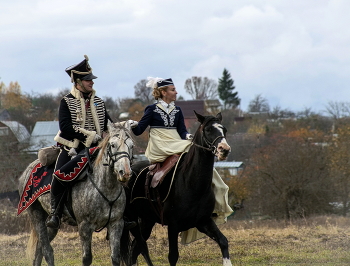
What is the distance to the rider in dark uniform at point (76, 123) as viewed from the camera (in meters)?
8.15

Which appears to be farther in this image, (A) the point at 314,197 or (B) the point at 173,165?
(A) the point at 314,197

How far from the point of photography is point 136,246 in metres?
9.72

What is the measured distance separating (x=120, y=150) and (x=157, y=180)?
1.78 metres

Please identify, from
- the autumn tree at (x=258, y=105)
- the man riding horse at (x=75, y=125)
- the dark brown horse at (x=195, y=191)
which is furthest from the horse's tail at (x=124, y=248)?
the autumn tree at (x=258, y=105)

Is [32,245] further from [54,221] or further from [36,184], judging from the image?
[54,221]

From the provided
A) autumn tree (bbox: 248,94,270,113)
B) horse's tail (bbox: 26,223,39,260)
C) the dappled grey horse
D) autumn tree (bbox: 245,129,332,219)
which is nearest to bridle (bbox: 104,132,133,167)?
the dappled grey horse

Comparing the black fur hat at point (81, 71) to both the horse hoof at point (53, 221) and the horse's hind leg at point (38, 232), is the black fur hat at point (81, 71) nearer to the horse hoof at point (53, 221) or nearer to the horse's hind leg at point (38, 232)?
the horse hoof at point (53, 221)

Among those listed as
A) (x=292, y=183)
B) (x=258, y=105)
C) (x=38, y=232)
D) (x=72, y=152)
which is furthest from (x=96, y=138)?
(x=258, y=105)

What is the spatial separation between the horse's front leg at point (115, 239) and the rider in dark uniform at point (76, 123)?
87cm

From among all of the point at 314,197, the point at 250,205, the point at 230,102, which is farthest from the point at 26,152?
the point at 230,102

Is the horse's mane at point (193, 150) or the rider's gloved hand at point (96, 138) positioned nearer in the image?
the rider's gloved hand at point (96, 138)

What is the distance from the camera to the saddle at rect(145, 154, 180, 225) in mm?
8891

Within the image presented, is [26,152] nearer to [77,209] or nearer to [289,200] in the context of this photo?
[289,200]

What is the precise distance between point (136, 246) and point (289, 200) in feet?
78.0
